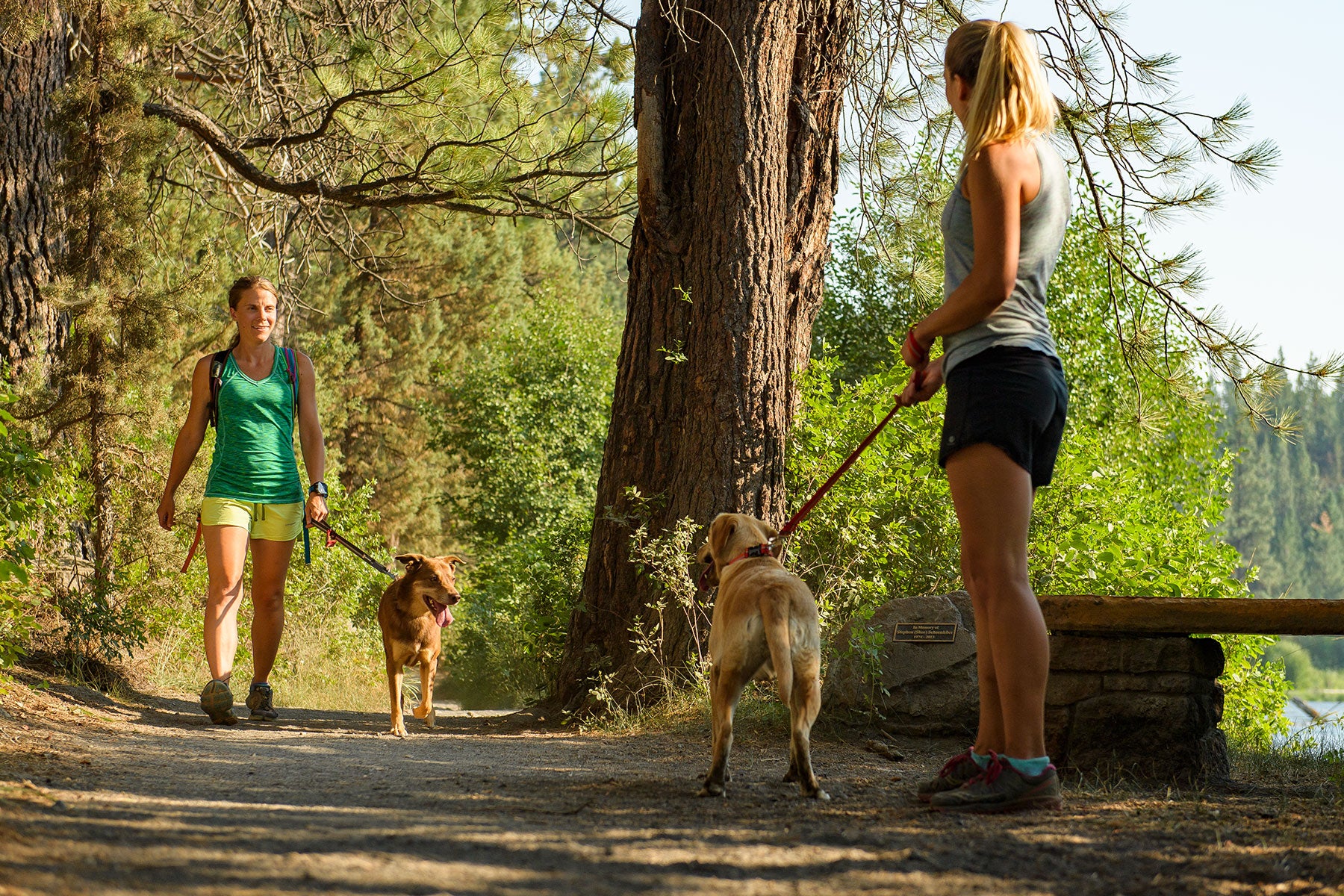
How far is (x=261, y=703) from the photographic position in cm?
618

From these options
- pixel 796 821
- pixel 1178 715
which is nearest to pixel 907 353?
pixel 796 821

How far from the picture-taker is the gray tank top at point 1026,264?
334 centimetres

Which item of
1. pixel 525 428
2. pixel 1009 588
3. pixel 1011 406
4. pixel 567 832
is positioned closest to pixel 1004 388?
pixel 1011 406

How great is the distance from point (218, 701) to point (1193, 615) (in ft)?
15.1

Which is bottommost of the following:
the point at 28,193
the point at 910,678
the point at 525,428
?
the point at 910,678

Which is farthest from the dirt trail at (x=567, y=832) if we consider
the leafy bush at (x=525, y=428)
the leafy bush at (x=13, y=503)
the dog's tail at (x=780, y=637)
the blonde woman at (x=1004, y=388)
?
the leafy bush at (x=525, y=428)

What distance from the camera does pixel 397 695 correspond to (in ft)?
19.9

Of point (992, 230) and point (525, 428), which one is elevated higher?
point (525, 428)

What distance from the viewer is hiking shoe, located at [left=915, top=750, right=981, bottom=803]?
345cm

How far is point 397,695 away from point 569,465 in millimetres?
21006

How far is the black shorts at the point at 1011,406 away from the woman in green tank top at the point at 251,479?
148 inches

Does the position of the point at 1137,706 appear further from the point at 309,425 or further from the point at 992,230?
the point at 309,425

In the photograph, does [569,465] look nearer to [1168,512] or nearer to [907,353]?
[1168,512]

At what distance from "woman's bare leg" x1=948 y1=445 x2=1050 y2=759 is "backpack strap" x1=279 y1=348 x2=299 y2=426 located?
4.13m
